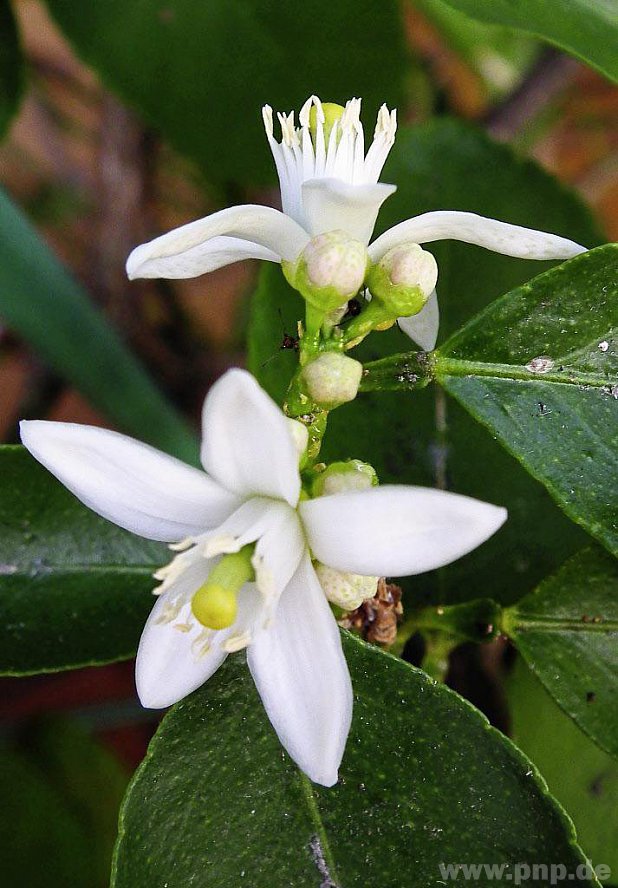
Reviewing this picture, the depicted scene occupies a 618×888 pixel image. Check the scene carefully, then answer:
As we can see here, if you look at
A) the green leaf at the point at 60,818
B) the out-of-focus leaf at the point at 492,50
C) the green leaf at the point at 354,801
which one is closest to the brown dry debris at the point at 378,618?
the green leaf at the point at 354,801

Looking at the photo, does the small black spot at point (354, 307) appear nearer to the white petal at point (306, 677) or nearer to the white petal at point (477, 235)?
the white petal at point (477, 235)

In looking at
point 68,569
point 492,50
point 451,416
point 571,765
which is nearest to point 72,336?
point 68,569

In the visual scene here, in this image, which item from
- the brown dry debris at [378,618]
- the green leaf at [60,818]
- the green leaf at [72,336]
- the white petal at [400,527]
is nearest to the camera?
the white petal at [400,527]

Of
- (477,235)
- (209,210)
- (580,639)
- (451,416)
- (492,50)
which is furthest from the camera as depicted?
(209,210)

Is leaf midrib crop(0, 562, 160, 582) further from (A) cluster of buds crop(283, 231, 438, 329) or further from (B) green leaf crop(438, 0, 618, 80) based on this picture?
(B) green leaf crop(438, 0, 618, 80)

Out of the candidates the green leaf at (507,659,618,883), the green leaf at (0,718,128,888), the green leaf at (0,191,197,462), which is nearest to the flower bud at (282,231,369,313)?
the green leaf at (0,191,197,462)

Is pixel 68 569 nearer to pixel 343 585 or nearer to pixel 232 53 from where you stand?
pixel 343 585
